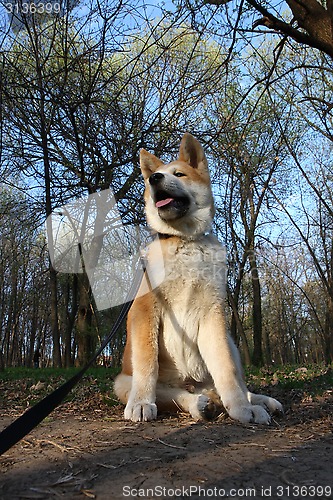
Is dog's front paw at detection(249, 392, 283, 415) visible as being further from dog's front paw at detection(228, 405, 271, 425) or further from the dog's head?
the dog's head

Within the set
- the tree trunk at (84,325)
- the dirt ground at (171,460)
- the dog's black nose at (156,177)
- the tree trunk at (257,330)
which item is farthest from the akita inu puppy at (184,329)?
the tree trunk at (257,330)

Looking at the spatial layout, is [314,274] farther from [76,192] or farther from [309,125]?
[76,192]

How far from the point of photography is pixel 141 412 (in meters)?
3.36

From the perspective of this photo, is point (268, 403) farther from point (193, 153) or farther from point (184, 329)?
point (193, 153)

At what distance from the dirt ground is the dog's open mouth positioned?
1.88m

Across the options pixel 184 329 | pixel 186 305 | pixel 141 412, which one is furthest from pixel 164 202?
pixel 141 412

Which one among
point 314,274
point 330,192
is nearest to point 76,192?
point 330,192

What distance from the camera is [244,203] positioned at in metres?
18.5

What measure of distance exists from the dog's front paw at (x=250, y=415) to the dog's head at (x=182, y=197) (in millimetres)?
1602

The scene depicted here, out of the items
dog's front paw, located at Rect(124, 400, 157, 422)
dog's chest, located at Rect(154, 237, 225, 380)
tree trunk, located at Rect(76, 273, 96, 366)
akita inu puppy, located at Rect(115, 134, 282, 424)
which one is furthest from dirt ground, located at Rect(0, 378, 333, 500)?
tree trunk, located at Rect(76, 273, 96, 366)

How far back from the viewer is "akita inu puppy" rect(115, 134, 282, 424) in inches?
138

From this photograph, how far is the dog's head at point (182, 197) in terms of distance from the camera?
160 inches

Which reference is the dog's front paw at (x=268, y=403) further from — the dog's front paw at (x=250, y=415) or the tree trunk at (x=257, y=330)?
the tree trunk at (x=257, y=330)

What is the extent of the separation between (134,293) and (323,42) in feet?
15.1
